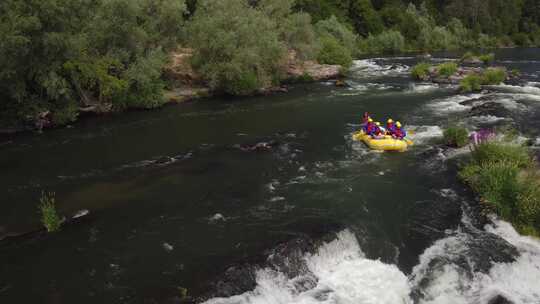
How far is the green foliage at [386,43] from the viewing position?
73188mm

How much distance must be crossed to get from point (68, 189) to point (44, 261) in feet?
18.2

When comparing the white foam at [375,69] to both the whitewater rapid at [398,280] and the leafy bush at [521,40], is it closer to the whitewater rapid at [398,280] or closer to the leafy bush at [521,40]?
the whitewater rapid at [398,280]

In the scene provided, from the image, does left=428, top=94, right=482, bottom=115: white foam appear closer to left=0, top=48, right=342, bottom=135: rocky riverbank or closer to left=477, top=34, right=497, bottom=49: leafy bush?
left=0, top=48, right=342, bottom=135: rocky riverbank

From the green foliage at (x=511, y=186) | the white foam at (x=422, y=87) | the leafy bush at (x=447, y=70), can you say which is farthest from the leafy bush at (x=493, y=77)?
the green foliage at (x=511, y=186)

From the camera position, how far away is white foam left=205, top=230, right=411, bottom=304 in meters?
10.2

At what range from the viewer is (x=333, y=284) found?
10805 millimetres

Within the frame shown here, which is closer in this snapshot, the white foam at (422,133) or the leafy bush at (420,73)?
the white foam at (422,133)

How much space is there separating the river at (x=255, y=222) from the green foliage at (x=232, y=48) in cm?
982

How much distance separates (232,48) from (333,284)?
2582cm

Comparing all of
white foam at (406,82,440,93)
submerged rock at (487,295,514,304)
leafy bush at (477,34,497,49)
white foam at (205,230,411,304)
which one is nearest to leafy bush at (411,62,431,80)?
white foam at (406,82,440,93)

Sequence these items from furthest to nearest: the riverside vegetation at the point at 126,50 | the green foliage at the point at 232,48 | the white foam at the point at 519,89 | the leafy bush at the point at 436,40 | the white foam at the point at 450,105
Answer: the leafy bush at the point at 436,40, the green foliage at the point at 232,48, the white foam at the point at 519,89, the white foam at the point at 450,105, the riverside vegetation at the point at 126,50

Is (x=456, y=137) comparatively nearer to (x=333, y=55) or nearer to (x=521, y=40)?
(x=333, y=55)

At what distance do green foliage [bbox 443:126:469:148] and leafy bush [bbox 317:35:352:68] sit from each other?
28.6 metres

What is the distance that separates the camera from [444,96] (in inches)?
1289
